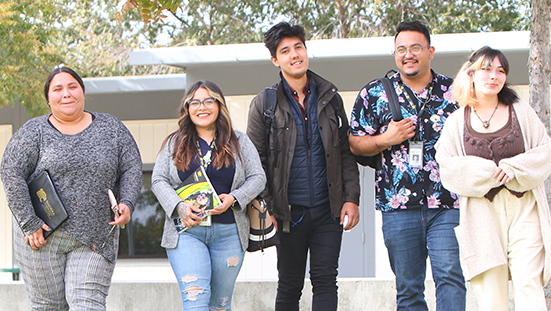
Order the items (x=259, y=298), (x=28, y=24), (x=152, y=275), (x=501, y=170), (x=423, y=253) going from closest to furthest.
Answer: (x=501, y=170) < (x=423, y=253) < (x=259, y=298) < (x=28, y=24) < (x=152, y=275)

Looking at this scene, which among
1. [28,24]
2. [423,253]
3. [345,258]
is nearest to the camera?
[423,253]

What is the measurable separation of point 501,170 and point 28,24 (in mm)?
8500

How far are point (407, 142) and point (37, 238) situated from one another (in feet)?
8.10

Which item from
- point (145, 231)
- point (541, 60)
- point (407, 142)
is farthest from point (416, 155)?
point (145, 231)

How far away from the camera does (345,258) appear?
8.43m

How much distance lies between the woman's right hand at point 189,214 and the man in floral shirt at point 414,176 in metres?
1.21

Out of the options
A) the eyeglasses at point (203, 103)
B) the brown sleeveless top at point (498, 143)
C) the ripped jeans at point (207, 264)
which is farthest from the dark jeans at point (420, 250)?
the eyeglasses at point (203, 103)

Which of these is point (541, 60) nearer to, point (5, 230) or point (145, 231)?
point (145, 231)

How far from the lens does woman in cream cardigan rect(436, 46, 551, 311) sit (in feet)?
11.0

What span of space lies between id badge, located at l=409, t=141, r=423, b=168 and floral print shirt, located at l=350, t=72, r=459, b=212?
33 millimetres

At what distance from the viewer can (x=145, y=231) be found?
11.4 m

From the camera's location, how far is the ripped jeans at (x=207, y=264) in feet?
12.0

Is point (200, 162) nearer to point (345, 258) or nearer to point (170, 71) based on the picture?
point (345, 258)

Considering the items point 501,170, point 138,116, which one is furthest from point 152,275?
point 501,170
